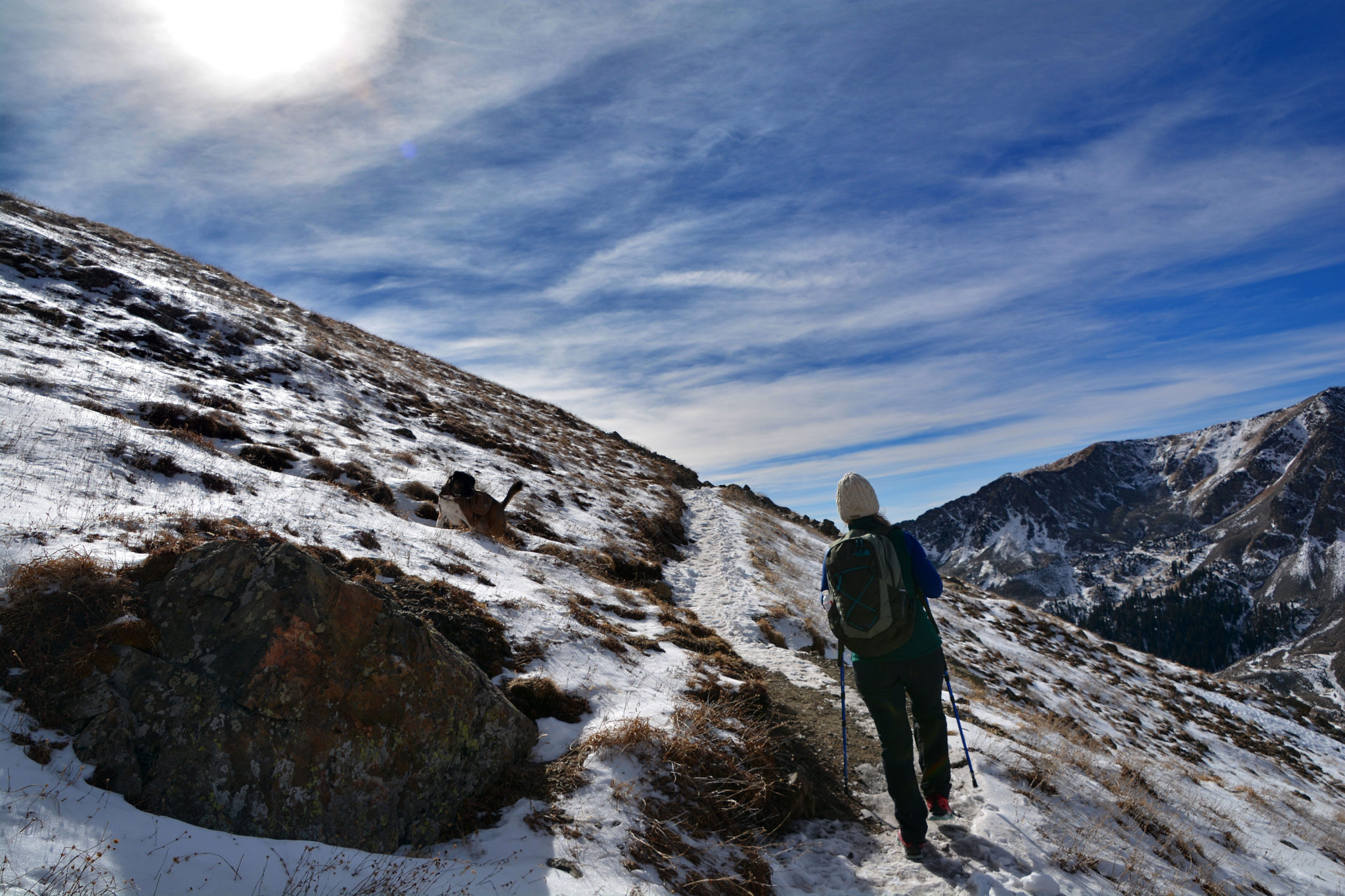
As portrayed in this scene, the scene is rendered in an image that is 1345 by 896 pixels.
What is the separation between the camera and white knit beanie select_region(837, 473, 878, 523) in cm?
604

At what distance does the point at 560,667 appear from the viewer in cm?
764

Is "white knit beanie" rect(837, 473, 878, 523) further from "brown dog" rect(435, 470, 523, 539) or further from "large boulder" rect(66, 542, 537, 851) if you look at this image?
"brown dog" rect(435, 470, 523, 539)

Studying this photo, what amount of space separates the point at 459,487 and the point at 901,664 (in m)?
10.7

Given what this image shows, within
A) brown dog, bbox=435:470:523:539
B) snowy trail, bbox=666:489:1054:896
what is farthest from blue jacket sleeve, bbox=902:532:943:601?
brown dog, bbox=435:470:523:539

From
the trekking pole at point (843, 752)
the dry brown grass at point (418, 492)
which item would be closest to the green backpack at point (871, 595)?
the trekking pole at point (843, 752)

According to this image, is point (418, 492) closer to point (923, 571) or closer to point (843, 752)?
point (843, 752)

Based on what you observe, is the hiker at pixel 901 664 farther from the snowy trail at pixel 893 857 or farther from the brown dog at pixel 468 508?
the brown dog at pixel 468 508

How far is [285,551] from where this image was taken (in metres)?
5.29

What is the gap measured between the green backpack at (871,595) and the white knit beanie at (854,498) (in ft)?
0.95

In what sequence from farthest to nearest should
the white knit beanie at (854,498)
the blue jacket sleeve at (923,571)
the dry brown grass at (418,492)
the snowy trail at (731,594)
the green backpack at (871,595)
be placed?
the dry brown grass at (418,492)
the snowy trail at (731,594)
the white knit beanie at (854,498)
the blue jacket sleeve at (923,571)
the green backpack at (871,595)

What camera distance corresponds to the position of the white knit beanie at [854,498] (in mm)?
6043

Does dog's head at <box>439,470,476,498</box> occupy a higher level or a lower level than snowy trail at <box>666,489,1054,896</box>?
higher

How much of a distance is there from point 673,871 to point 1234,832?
8578 mm

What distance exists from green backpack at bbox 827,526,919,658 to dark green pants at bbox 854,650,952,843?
0.22 metres
